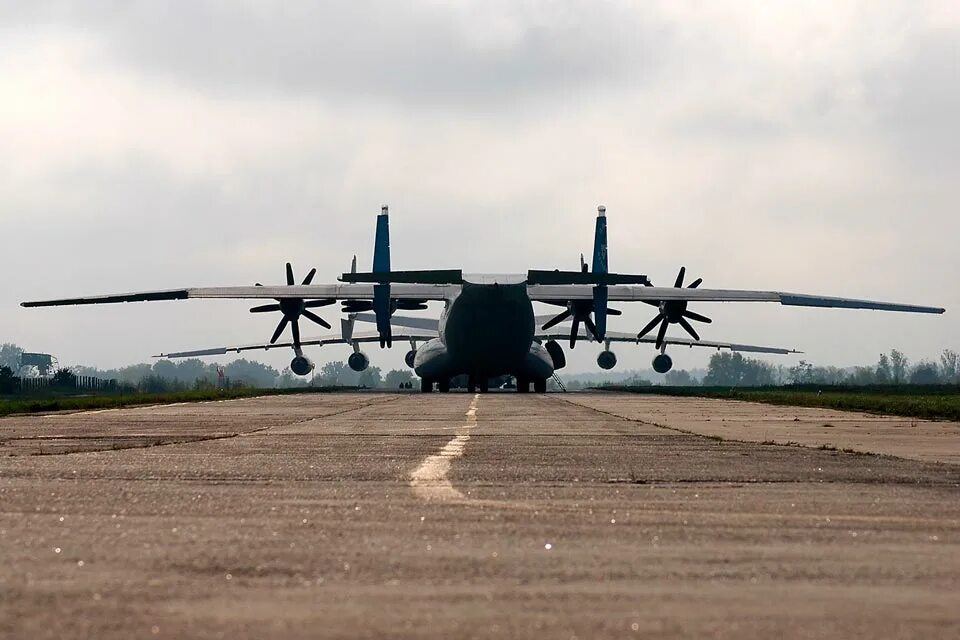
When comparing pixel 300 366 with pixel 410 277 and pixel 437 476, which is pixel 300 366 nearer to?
pixel 410 277

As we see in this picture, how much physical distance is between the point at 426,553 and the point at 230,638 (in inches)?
60.5

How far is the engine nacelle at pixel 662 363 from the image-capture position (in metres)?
69.5

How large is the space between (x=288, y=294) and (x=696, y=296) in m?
16.9

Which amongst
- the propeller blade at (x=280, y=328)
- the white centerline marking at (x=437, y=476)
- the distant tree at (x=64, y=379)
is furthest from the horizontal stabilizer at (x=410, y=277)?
the white centerline marking at (x=437, y=476)

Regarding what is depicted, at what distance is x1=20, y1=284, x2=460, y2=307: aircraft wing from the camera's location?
46934 mm

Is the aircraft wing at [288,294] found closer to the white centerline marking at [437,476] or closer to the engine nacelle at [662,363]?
the engine nacelle at [662,363]

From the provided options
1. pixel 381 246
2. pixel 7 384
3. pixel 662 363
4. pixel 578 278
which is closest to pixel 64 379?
pixel 7 384

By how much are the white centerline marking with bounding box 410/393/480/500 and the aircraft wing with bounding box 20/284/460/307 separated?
3564 centimetres

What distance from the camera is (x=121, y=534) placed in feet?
16.0

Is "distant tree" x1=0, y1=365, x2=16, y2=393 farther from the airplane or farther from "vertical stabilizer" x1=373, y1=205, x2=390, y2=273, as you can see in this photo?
"vertical stabilizer" x1=373, y1=205, x2=390, y2=273

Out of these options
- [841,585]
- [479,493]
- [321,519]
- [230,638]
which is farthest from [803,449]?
[230,638]

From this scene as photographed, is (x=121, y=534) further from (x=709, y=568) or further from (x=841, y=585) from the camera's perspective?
(x=841, y=585)

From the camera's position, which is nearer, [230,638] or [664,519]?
[230,638]

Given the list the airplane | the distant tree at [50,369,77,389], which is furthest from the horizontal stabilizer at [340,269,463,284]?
the distant tree at [50,369,77,389]
